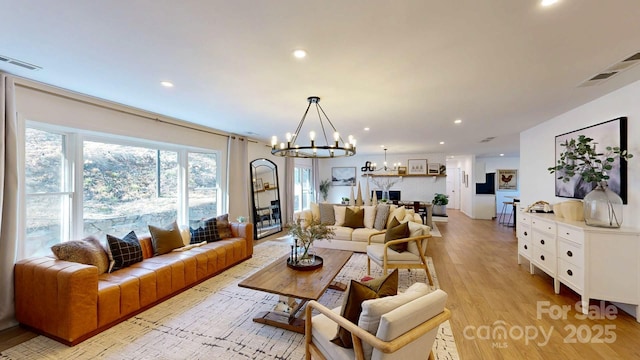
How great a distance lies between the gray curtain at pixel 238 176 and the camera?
5465 mm

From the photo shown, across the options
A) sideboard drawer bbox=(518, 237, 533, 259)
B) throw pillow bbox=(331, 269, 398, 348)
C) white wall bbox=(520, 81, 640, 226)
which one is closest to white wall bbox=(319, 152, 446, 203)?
white wall bbox=(520, 81, 640, 226)

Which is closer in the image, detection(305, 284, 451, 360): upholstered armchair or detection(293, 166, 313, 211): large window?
detection(305, 284, 451, 360): upholstered armchair

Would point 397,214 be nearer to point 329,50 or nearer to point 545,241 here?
point 545,241

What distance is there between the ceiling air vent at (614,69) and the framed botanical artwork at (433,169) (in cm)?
669

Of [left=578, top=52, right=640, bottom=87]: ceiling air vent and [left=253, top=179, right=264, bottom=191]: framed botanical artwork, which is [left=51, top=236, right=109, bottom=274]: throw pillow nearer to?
[left=253, top=179, right=264, bottom=191]: framed botanical artwork

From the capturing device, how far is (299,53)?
6.61 ft

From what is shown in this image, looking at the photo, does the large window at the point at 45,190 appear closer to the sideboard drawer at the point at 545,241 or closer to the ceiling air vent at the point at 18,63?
the ceiling air vent at the point at 18,63

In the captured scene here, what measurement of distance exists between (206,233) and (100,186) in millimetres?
1540

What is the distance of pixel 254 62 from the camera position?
2188 mm

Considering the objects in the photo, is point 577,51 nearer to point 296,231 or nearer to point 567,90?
point 567,90

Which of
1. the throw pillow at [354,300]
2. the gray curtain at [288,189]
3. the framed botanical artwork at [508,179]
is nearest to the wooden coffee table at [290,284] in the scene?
the throw pillow at [354,300]

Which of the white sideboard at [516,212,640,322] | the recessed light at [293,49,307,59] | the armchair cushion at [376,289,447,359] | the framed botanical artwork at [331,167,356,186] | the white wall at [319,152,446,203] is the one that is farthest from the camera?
the framed botanical artwork at [331,167,356,186]

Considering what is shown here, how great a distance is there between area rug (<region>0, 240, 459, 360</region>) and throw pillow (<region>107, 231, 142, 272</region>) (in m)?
0.65

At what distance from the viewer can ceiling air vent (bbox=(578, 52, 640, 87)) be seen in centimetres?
215
